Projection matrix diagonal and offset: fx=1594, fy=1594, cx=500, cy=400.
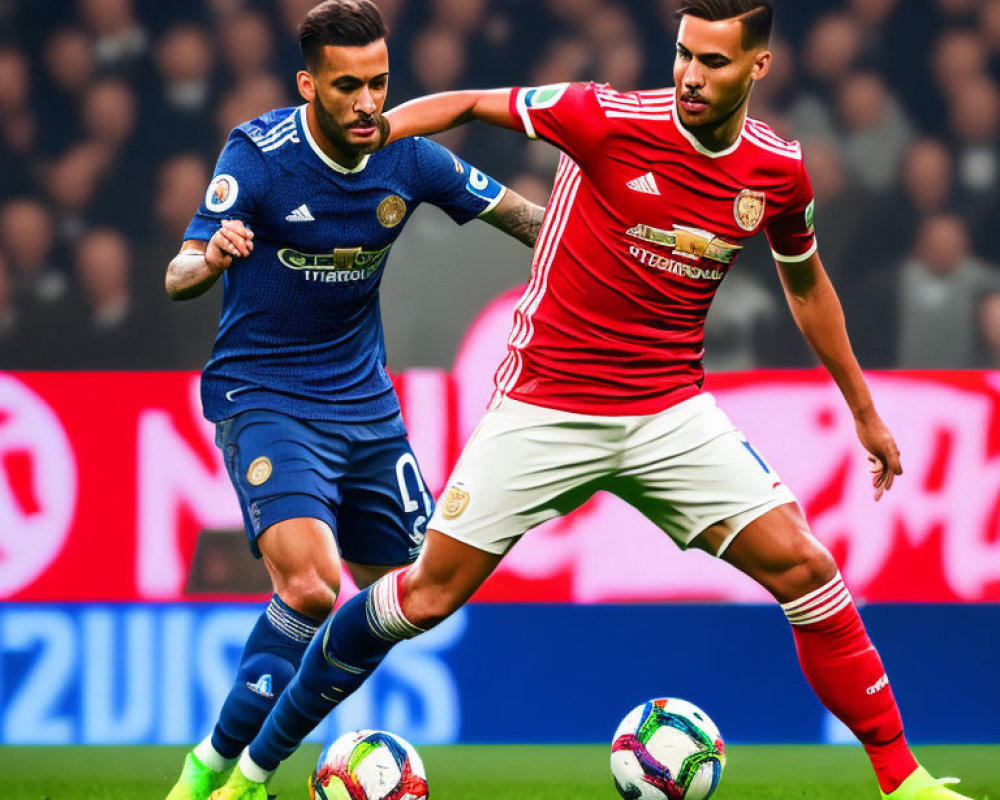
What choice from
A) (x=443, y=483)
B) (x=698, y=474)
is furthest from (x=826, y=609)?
(x=443, y=483)

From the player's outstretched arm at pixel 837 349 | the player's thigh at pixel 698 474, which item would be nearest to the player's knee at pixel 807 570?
the player's thigh at pixel 698 474

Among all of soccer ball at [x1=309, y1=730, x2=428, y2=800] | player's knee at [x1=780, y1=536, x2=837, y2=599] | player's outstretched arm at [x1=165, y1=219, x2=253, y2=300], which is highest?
player's outstretched arm at [x1=165, y1=219, x2=253, y2=300]

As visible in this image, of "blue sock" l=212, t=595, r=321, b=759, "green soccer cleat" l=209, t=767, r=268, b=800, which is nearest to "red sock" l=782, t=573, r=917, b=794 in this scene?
"blue sock" l=212, t=595, r=321, b=759

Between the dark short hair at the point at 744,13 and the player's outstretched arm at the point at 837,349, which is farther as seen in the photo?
the player's outstretched arm at the point at 837,349

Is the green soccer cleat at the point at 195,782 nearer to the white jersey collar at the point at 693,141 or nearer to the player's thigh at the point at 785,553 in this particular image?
the player's thigh at the point at 785,553

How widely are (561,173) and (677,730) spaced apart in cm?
142

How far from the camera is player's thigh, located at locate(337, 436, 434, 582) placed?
4254 millimetres

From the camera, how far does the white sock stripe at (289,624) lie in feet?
13.0

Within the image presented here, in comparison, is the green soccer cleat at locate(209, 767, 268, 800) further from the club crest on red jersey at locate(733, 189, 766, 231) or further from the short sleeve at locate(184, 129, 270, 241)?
the club crest on red jersey at locate(733, 189, 766, 231)

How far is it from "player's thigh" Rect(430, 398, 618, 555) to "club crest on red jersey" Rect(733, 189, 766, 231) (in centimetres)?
56

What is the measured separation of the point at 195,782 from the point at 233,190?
1494 millimetres

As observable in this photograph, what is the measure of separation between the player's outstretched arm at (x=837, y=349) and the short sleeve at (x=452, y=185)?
2.79ft

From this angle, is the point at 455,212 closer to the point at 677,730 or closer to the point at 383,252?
the point at 383,252

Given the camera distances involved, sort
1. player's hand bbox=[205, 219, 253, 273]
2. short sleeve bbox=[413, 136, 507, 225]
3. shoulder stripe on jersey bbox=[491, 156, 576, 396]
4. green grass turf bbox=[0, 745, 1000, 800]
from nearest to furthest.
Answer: player's hand bbox=[205, 219, 253, 273] → shoulder stripe on jersey bbox=[491, 156, 576, 396] → short sleeve bbox=[413, 136, 507, 225] → green grass turf bbox=[0, 745, 1000, 800]
